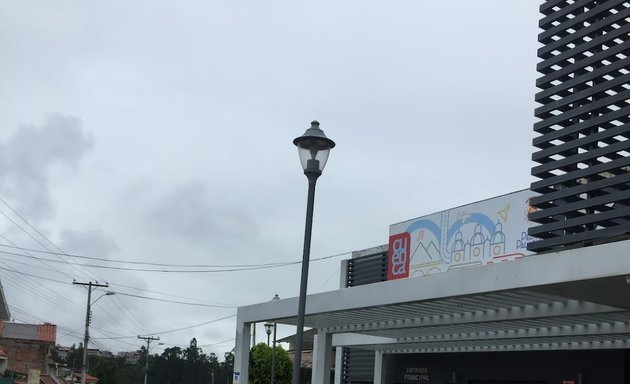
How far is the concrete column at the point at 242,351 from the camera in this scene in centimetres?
1678

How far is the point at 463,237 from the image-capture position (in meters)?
20.8

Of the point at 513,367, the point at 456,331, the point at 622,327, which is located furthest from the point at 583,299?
the point at 513,367

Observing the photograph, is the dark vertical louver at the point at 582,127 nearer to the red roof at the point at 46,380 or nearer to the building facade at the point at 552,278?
the building facade at the point at 552,278

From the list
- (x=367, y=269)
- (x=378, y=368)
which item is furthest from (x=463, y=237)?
(x=367, y=269)

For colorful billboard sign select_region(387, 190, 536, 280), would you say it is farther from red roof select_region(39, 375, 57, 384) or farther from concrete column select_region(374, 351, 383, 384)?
red roof select_region(39, 375, 57, 384)

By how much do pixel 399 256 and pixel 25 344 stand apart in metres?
55.2

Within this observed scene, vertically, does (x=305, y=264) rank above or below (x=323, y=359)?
above

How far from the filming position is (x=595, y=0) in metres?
11.5

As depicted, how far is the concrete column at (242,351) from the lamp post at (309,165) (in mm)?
6993

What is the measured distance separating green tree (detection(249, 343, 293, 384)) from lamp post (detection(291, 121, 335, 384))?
90.9 feet

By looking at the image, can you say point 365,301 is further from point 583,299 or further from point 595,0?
point 595,0

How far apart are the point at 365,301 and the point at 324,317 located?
223 cm

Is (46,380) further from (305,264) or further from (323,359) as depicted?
(305,264)

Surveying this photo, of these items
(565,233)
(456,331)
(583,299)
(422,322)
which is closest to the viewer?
(583,299)
